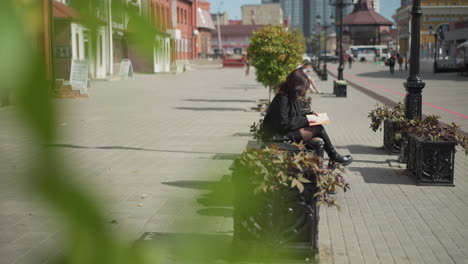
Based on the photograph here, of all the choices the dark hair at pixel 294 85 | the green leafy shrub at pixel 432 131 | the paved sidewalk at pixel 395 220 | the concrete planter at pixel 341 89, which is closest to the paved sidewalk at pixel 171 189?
the paved sidewalk at pixel 395 220

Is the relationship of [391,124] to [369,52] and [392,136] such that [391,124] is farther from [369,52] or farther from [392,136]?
[369,52]

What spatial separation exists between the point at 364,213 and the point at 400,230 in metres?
0.72

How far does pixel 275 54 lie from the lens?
19078 millimetres

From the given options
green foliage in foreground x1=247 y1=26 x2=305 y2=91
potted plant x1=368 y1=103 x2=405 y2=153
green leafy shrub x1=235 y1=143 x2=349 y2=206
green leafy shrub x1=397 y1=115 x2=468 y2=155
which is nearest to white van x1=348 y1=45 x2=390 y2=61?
green foliage in foreground x1=247 y1=26 x2=305 y2=91

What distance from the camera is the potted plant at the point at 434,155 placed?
7.86 meters

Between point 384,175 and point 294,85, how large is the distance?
1985 millimetres

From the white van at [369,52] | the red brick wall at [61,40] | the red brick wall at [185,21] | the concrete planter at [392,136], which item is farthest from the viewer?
the white van at [369,52]

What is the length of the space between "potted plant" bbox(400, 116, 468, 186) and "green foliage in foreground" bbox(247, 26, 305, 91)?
10644 millimetres

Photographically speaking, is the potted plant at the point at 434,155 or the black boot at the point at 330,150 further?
the black boot at the point at 330,150

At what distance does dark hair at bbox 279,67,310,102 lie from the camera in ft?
25.1

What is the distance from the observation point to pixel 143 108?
4.38ft

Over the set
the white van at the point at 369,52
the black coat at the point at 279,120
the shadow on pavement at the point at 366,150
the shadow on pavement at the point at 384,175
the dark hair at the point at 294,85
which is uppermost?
the white van at the point at 369,52

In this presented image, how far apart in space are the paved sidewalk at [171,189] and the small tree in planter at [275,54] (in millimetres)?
6174

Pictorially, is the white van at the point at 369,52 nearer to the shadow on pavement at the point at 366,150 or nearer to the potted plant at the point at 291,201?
the shadow on pavement at the point at 366,150
